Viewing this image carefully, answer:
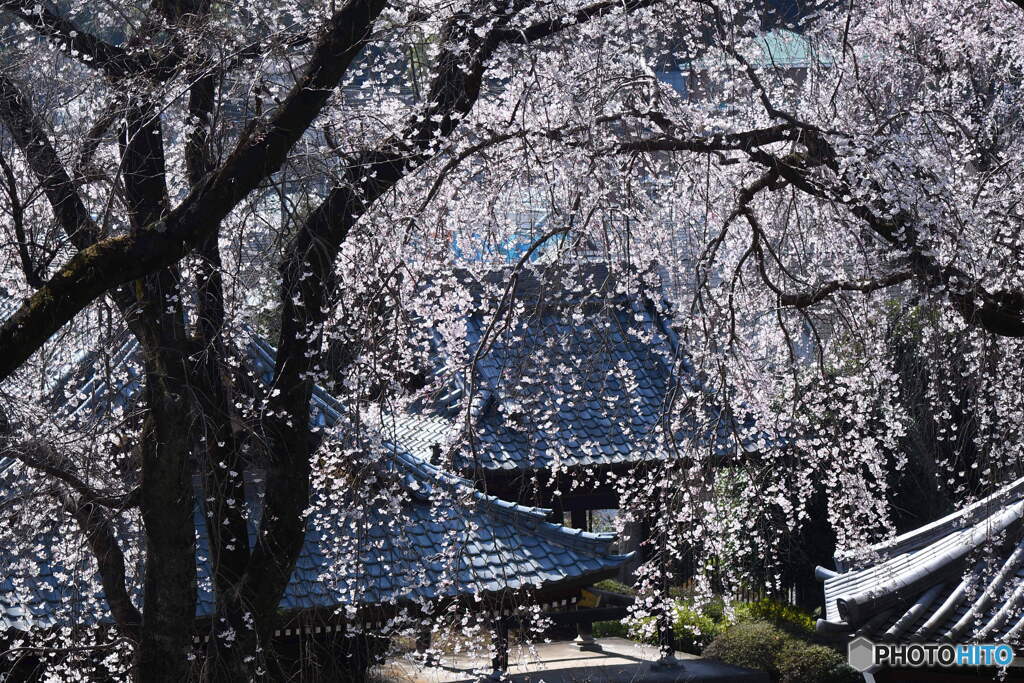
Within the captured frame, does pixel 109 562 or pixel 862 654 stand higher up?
pixel 109 562

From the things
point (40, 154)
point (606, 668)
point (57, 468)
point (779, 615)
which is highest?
point (40, 154)

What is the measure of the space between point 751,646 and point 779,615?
3.31 ft

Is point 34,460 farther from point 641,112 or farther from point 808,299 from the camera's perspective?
point 808,299

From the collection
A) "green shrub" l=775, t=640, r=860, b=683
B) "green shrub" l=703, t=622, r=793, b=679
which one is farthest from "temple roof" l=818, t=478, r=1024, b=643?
"green shrub" l=703, t=622, r=793, b=679

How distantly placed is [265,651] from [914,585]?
410 cm

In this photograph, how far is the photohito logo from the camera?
19.1 feet

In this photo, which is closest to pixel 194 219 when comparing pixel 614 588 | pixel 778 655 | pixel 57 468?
pixel 57 468

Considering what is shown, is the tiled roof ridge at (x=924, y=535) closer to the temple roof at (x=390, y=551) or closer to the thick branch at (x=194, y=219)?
the temple roof at (x=390, y=551)

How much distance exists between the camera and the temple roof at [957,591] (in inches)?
236

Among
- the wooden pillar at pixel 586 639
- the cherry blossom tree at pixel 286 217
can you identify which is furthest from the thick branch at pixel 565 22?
the wooden pillar at pixel 586 639

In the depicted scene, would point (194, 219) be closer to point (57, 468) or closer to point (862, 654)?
point (57, 468)

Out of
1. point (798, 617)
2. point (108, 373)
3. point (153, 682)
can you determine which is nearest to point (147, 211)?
point (108, 373)

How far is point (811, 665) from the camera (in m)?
12.6

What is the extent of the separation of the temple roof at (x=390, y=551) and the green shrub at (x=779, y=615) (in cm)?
772
